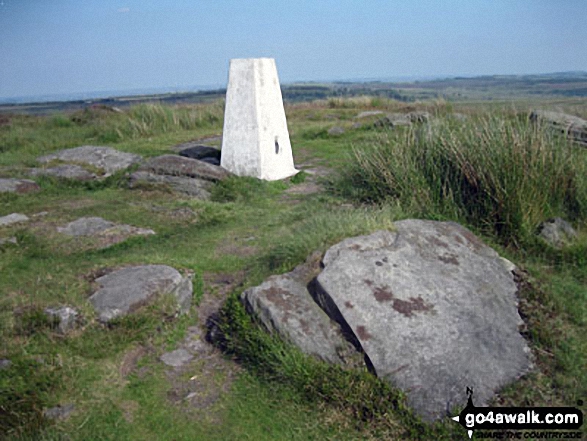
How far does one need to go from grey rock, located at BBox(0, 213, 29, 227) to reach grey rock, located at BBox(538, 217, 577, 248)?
6532mm

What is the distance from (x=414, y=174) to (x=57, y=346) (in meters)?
4.54

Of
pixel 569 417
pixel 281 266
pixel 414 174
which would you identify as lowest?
pixel 569 417

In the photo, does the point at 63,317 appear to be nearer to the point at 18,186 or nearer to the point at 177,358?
the point at 177,358

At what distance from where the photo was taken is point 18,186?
29.2ft

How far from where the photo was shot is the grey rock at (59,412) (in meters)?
3.34

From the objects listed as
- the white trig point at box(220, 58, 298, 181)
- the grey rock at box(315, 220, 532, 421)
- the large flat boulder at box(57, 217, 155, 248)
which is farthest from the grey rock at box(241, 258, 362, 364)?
the white trig point at box(220, 58, 298, 181)

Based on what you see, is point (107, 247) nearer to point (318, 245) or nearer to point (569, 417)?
point (318, 245)

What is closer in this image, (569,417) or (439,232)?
(569,417)

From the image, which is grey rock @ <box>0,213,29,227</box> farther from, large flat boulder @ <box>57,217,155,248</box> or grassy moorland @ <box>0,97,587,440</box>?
large flat boulder @ <box>57,217,155,248</box>

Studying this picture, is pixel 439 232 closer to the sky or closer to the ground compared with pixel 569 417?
closer to the sky

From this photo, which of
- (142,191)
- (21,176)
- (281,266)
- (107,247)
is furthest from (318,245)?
(21,176)

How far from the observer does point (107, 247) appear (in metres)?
6.16

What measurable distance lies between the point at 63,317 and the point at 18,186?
579 cm

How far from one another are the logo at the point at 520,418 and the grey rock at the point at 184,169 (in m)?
6.54
